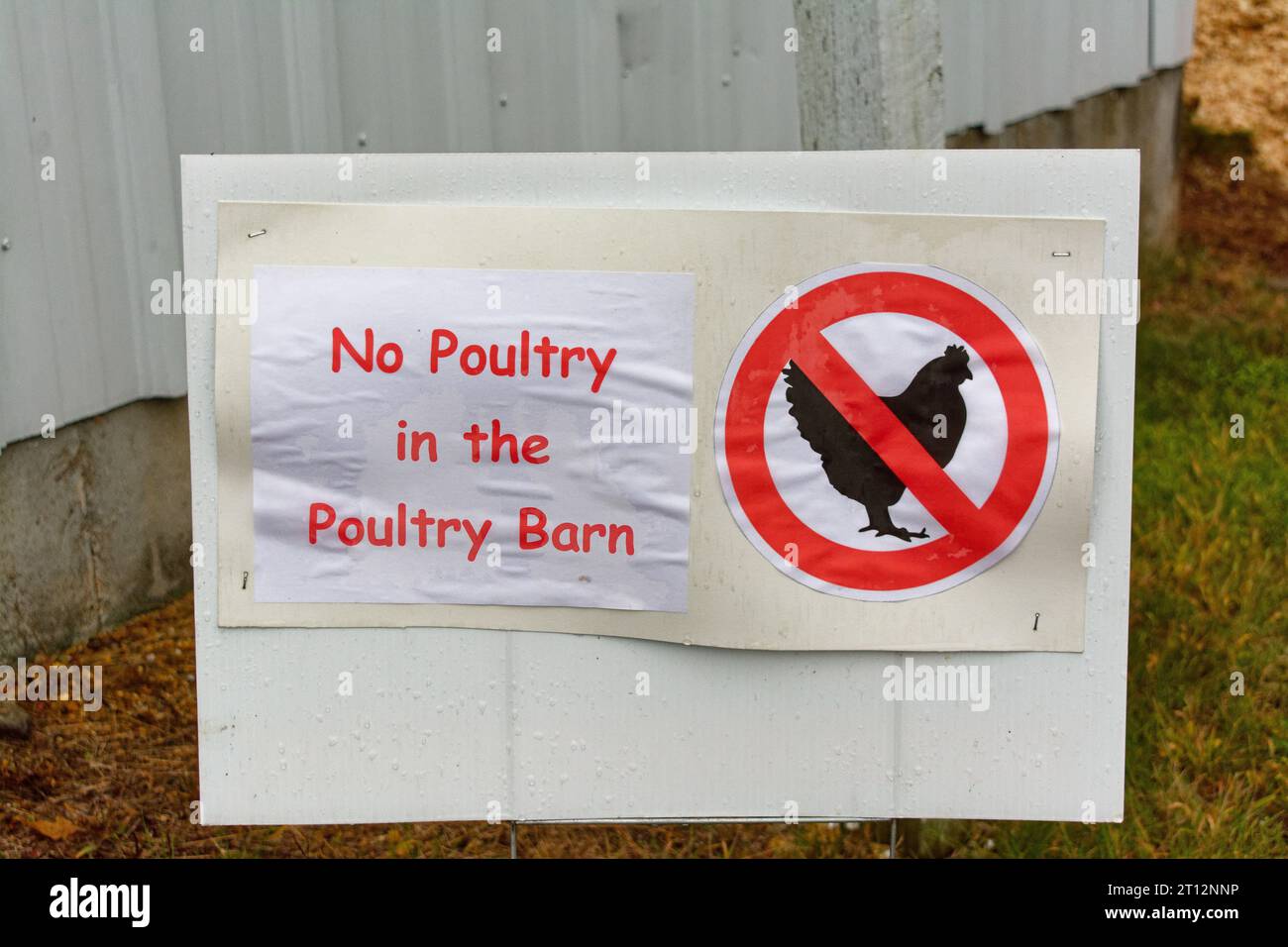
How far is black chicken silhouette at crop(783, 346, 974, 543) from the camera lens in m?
3.25

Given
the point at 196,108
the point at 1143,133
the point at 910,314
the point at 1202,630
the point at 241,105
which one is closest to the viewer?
the point at 910,314

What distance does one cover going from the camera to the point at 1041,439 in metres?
3.27

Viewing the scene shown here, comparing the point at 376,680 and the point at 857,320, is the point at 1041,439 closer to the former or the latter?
the point at 857,320

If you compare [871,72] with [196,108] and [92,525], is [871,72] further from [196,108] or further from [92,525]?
[92,525]

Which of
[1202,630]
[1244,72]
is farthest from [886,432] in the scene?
[1244,72]

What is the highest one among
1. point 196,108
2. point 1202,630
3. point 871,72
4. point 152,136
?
point 196,108

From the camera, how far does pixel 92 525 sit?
5.35 metres

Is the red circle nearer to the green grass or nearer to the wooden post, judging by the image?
the wooden post

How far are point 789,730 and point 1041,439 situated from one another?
862 millimetres

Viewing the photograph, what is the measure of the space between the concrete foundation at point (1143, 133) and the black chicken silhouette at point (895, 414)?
7.48 metres

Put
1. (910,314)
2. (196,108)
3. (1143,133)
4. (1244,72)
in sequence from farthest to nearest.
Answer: (1244,72) → (1143,133) → (196,108) → (910,314)

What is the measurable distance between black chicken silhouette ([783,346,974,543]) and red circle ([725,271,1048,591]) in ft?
0.19

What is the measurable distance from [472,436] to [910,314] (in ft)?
3.28

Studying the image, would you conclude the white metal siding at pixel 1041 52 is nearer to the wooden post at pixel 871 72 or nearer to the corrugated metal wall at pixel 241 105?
the corrugated metal wall at pixel 241 105
